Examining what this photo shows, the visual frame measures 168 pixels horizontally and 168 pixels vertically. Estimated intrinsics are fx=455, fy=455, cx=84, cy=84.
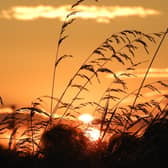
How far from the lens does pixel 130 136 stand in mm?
3926

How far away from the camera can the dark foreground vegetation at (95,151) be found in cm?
343

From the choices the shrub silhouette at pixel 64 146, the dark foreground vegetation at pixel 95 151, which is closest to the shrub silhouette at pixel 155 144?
the dark foreground vegetation at pixel 95 151

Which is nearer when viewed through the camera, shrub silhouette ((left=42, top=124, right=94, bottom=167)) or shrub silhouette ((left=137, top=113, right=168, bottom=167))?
shrub silhouette ((left=42, top=124, right=94, bottom=167))

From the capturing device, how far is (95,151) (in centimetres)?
377

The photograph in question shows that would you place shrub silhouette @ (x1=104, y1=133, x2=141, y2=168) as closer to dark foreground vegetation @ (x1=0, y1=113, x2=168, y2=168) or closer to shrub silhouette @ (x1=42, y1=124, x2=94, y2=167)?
dark foreground vegetation @ (x1=0, y1=113, x2=168, y2=168)

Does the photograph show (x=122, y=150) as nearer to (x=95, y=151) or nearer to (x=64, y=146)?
(x=95, y=151)

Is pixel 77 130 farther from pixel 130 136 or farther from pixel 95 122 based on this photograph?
pixel 130 136

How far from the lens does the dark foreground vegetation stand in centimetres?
343

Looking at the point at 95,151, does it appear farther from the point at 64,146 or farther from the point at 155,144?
the point at 155,144

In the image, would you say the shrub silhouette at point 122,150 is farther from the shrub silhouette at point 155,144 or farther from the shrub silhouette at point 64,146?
the shrub silhouette at point 64,146

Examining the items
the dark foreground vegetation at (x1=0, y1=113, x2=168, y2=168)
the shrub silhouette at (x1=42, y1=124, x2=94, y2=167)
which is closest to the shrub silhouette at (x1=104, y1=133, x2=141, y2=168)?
the dark foreground vegetation at (x1=0, y1=113, x2=168, y2=168)

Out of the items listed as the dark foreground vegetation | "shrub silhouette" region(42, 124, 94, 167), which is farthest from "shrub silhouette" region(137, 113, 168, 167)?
"shrub silhouette" region(42, 124, 94, 167)

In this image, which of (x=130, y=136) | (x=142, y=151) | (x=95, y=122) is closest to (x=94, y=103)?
(x=95, y=122)

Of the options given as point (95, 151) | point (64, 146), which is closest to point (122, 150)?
point (95, 151)
